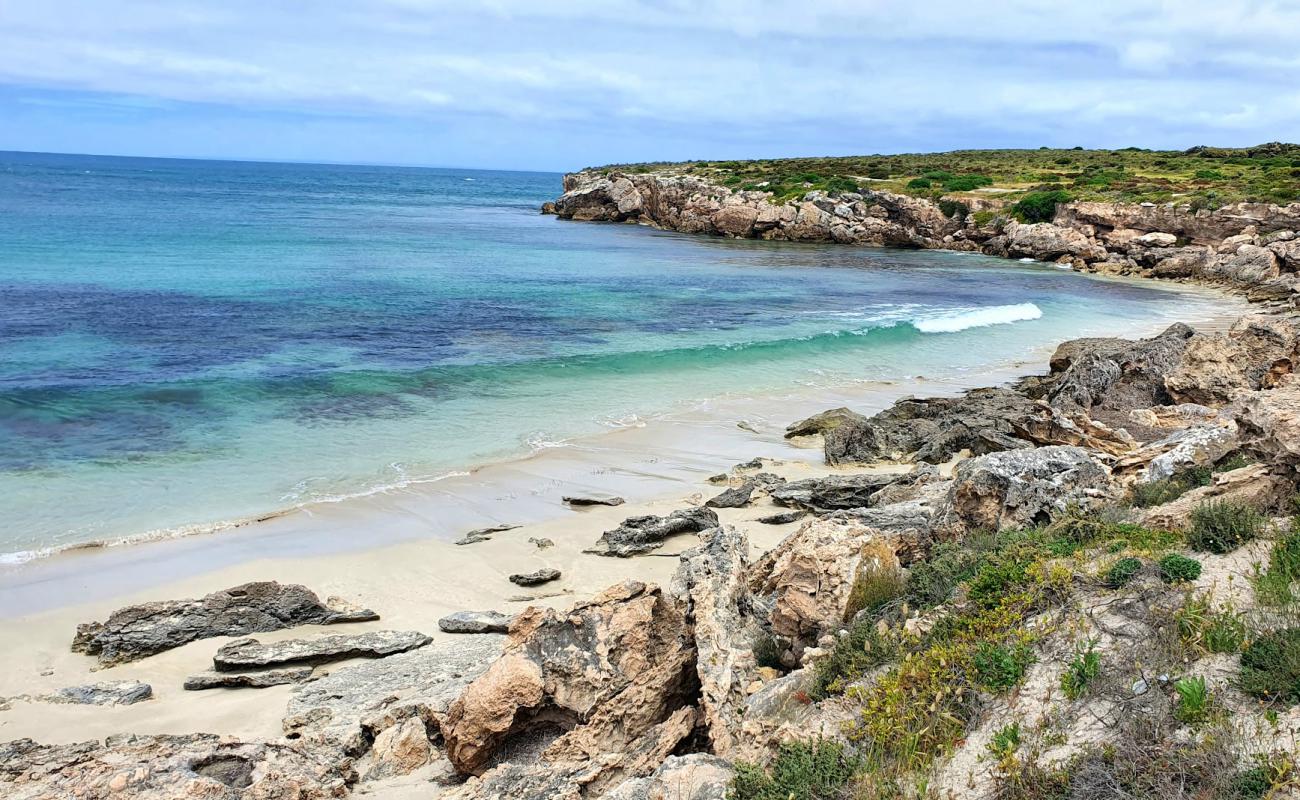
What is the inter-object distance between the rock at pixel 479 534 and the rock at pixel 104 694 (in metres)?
5.03

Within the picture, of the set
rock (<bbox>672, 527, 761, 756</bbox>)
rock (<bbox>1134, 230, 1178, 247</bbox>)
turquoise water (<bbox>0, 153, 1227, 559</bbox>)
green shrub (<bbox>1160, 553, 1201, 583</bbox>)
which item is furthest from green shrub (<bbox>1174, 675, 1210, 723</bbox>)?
rock (<bbox>1134, 230, 1178, 247</bbox>)

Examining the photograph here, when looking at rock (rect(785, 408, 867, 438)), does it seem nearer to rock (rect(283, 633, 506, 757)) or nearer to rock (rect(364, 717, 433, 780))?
rock (rect(283, 633, 506, 757))

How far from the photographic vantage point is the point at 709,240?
227 ft

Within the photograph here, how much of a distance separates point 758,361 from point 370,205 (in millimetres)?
78161

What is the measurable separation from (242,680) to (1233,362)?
62.3ft

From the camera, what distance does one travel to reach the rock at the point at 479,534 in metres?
13.5

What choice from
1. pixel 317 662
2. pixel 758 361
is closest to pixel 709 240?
pixel 758 361

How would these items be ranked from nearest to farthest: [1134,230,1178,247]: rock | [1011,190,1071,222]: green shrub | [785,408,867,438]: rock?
[785,408,867,438]: rock, [1134,230,1178,247]: rock, [1011,190,1071,222]: green shrub

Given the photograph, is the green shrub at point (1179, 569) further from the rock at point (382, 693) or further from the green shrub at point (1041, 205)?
the green shrub at point (1041, 205)

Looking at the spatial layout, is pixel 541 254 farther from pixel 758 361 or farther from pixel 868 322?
pixel 758 361

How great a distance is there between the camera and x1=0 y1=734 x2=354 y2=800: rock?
20.0 feet

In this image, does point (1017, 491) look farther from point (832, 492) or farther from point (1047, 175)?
point (1047, 175)

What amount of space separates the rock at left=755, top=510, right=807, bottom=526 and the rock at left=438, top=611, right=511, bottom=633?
4716 mm

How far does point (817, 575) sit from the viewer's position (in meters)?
7.95
